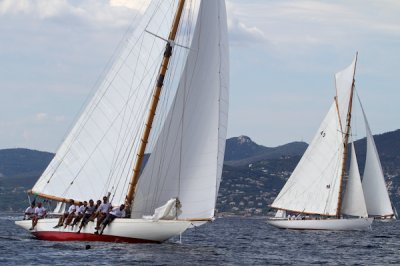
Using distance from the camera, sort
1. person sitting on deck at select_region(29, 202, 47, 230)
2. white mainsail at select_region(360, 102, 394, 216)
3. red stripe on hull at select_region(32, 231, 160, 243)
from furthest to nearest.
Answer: white mainsail at select_region(360, 102, 394, 216) → person sitting on deck at select_region(29, 202, 47, 230) → red stripe on hull at select_region(32, 231, 160, 243)

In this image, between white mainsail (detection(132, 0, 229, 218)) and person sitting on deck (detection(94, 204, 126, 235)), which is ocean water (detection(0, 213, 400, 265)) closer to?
person sitting on deck (detection(94, 204, 126, 235))

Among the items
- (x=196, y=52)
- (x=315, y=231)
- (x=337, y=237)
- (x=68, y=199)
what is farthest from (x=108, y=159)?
(x=315, y=231)

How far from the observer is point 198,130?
5656cm

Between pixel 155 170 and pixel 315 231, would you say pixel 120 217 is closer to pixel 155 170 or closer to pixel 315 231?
pixel 155 170

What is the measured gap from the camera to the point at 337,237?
96.4 m

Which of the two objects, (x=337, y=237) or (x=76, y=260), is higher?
(x=337, y=237)

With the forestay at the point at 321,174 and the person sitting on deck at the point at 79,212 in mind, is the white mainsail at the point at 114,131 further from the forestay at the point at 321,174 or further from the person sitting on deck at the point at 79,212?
the forestay at the point at 321,174

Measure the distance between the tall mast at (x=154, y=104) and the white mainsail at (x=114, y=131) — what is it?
70cm

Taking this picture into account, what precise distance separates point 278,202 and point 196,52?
203 feet

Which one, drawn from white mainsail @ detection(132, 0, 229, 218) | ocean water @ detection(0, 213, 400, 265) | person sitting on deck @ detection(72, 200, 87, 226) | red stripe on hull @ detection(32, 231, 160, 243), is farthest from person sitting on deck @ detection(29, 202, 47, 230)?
white mainsail @ detection(132, 0, 229, 218)

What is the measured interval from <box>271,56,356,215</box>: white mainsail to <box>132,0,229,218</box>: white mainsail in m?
57.4

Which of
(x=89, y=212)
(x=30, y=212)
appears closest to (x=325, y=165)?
(x=30, y=212)

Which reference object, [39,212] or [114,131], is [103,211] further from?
[39,212]

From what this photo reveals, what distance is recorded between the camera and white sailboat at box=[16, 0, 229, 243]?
185 feet
